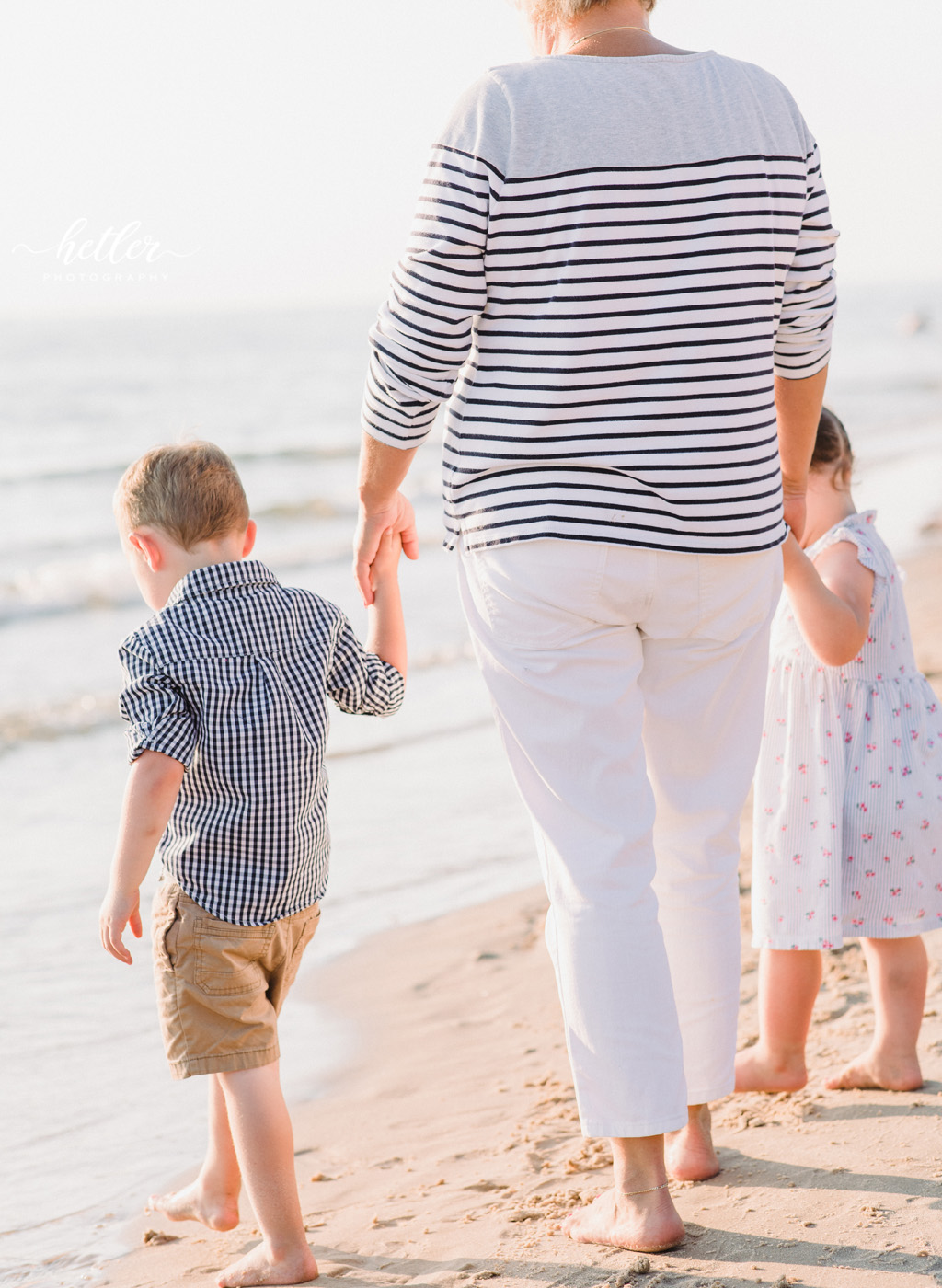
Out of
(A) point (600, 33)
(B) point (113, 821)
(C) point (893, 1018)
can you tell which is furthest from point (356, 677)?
(B) point (113, 821)

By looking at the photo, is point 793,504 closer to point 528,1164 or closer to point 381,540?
point 381,540

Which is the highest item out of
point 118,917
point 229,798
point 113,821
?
point 229,798

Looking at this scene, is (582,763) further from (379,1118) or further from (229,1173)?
(379,1118)

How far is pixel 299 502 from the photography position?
1395 cm

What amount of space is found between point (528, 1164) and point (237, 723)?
3.23 ft

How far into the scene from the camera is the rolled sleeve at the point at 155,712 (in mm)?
1928

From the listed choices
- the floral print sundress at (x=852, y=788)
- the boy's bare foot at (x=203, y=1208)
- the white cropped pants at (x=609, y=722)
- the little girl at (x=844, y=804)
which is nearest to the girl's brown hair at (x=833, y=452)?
the little girl at (x=844, y=804)

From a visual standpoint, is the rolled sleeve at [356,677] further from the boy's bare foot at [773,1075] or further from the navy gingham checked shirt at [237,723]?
the boy's bare foot at [773,1075]

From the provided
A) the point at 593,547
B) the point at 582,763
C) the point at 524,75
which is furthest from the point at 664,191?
the point at 582,763

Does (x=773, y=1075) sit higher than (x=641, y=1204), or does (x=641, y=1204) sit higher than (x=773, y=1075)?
(x=641, y=1204)

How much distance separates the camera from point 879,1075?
2.34m

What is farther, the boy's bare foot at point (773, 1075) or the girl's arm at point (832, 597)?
the boy's bare foot at point (773, 1075)

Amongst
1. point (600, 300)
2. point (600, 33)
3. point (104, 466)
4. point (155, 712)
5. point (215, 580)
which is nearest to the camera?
point (600, 300)

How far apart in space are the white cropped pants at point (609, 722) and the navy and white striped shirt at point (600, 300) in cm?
6
